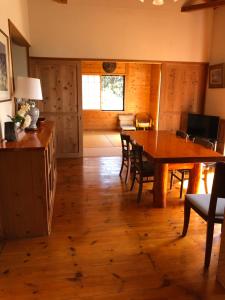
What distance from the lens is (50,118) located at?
208 inches

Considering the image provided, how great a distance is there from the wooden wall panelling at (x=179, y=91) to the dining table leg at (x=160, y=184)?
294 cm

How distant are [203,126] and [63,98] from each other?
316 cm

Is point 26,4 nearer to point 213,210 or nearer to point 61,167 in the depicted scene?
point 61,167

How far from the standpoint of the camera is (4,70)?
290cm

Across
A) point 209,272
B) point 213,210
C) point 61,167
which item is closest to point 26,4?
point 61,167

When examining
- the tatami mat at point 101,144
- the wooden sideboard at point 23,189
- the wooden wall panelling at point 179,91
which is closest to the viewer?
the wooden sideboard at point 23,189

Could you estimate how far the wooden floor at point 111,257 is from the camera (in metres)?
1.81

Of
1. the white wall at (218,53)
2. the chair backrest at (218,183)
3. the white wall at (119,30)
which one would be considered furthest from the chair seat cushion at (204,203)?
the white wall at (119,30)

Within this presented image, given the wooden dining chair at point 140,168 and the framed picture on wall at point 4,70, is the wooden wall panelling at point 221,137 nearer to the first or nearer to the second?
the wooden dining chair at point 140,168

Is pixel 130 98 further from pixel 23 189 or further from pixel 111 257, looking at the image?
pixel 111 257

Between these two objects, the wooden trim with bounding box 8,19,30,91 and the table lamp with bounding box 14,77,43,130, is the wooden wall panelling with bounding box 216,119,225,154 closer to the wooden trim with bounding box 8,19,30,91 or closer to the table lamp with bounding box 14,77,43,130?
the table lamp with bounding box 14,77,43,130

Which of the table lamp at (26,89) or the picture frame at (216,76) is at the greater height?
the picture frame at (216,76)

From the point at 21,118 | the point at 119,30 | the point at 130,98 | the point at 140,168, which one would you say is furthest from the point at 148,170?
the point at 130,98

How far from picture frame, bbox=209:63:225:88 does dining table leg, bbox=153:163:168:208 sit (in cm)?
313
